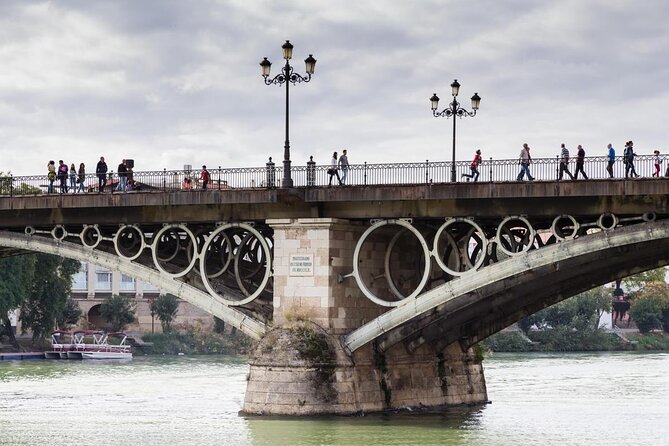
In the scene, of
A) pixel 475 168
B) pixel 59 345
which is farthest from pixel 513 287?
pixel 59 345

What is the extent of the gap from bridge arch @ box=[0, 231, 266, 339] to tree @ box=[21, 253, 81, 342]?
40.1 metres

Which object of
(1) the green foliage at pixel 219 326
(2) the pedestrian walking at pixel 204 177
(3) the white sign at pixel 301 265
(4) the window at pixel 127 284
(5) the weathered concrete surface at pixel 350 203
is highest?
(2) the pedestrian walking at pixel 204 177

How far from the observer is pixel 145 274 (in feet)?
161

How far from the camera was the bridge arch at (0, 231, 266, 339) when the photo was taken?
47469 mm

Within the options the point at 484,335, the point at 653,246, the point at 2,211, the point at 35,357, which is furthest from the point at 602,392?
the point at 35,357

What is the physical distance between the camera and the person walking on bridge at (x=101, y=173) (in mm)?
51062

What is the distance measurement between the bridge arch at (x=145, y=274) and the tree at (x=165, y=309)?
6460cm

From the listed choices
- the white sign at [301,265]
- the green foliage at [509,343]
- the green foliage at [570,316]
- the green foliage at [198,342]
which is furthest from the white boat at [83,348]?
the white sign at [301,265]

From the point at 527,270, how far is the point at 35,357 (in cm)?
5497

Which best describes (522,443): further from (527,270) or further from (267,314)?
(267,314)

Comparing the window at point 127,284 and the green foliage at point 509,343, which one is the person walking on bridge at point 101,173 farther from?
the window at point 127,284

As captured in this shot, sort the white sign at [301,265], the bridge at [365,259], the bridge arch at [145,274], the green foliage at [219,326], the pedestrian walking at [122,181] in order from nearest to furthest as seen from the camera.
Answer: the bridge at [365,259] < the white sign at [301,265] < the bridge arch at [145,274] < the pedestrian walking at [122,181] < the green foliage at [219,326]

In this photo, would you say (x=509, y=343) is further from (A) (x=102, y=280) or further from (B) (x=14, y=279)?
(A) (x=102, y=280)

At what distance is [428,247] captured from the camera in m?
45.3
